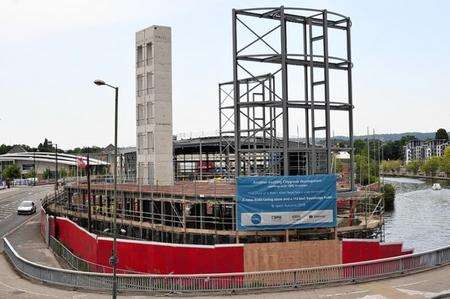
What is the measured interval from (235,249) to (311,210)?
15.6 ft

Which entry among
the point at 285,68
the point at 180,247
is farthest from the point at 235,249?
the point at 285,68

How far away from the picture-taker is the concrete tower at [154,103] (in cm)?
4338

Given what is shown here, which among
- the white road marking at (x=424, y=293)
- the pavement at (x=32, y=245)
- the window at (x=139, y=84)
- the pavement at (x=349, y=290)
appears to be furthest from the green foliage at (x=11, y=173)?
the white road marking at (x=424, y=293)

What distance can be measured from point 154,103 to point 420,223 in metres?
43.7

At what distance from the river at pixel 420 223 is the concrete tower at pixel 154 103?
2547 centimetres

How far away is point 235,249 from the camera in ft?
84.3

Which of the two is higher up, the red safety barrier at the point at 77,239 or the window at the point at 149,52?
the window at the point at 149,52

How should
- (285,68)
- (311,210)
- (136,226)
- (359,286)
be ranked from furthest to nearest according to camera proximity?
(136,226)
(285,68)
(311,210)
(359,286)

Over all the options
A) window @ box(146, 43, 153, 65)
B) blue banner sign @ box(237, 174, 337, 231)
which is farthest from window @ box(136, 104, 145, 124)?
blue banner sign @ box(237, 174, 337, 231)

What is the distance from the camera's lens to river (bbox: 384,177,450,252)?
57.2 m

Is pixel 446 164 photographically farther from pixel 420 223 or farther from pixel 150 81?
pixel 150 81

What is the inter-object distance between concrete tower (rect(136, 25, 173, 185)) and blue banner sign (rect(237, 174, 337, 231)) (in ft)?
54.3

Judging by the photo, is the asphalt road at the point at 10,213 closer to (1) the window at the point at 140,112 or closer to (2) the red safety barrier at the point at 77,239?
(2) the red safety barrier at the point at 77,239

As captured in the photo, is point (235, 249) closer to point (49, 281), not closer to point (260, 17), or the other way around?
point (49, 281)
